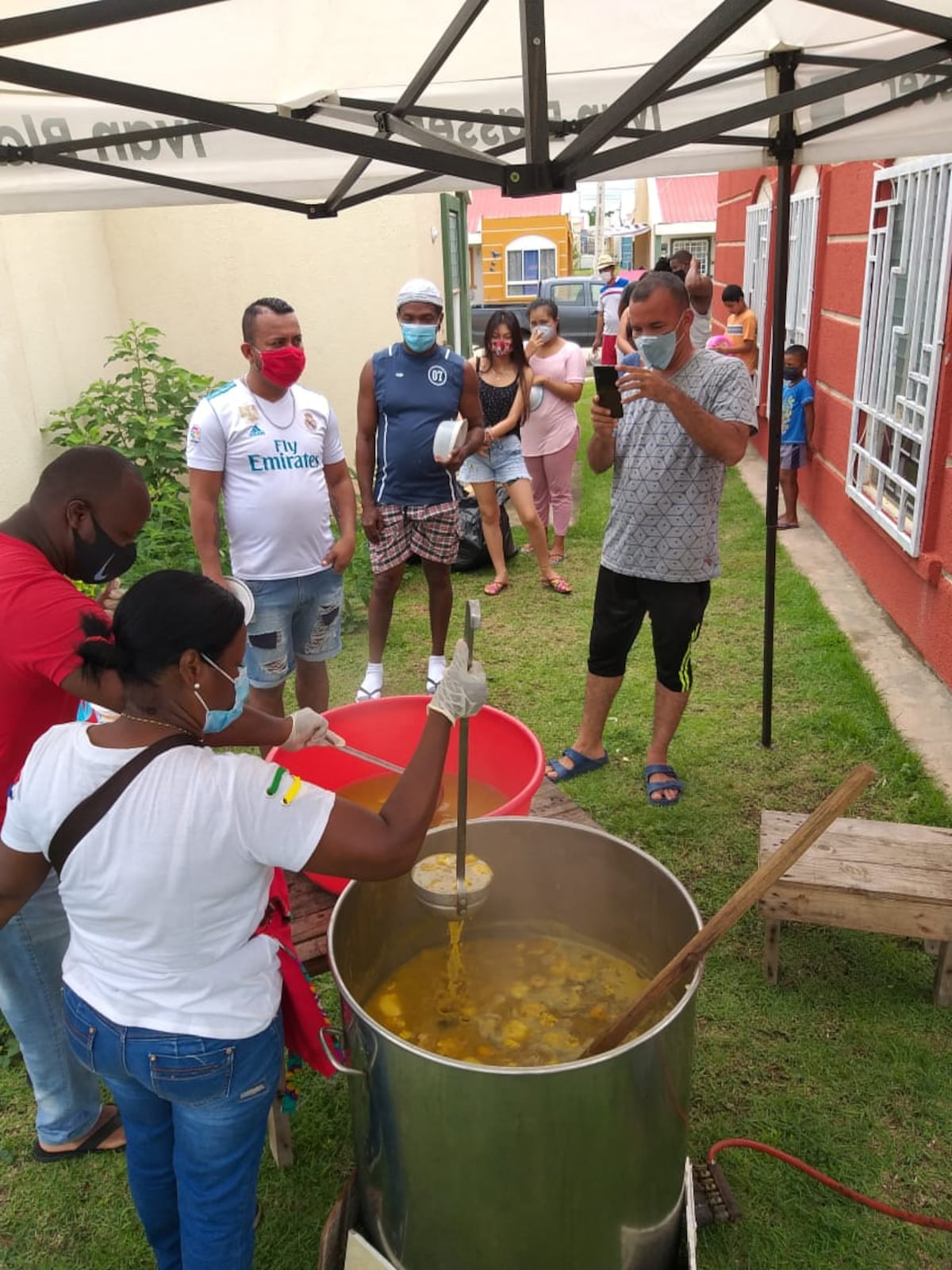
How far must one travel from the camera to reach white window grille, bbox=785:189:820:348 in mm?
7949

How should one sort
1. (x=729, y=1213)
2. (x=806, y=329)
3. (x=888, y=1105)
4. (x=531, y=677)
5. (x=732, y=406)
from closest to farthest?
1. (x=729, y=1213)
2. (x=888, y=1105)
3. (x=732, y=406)
4. (x=531, y=677)
5. (x=806, y=329)

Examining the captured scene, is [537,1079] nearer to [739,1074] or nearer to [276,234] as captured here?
[739,1074]

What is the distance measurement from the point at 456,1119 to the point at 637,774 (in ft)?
9.03

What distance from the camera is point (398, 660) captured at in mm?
5566

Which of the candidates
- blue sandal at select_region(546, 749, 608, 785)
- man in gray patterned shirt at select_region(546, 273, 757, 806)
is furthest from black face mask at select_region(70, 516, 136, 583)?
blue sandal at select_region(546, 749, 608, 785)

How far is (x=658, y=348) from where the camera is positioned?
3443mm

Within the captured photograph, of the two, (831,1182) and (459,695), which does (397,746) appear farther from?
(831,1182)

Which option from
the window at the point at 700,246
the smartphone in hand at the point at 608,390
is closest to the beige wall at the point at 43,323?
the smartphone in hand at the point at 608,390

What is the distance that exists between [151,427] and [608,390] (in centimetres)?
418

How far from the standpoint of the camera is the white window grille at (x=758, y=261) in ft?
34.3

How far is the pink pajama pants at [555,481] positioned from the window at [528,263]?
89.0 feet

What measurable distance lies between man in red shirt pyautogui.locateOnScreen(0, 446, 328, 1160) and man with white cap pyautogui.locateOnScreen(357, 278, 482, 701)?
8.43 feet

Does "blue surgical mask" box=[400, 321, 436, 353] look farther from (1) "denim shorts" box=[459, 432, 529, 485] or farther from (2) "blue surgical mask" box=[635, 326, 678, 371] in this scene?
(1) "denim shorts" box=[459, 432, 529, 485]

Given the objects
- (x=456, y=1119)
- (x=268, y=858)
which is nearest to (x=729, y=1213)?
(x=456, y=1119)
